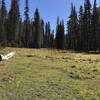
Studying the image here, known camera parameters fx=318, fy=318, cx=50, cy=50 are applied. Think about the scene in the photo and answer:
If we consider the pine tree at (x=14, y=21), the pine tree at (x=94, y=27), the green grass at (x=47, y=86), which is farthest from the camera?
the pine tree at (x=14, y=21)

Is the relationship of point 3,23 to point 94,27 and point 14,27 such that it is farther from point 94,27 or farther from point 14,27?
point 94,27

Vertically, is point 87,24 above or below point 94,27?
above

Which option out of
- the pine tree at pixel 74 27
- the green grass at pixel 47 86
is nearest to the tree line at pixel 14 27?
the pine tree at pixel 74 27

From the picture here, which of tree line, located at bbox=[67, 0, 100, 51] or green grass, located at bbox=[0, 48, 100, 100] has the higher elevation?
tree line, located at bbox=[67, 0, 100, 51]

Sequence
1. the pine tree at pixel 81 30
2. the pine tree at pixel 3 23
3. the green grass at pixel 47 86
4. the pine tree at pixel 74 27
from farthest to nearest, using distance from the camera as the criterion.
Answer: the pine tree at pixel 74 27 < the pine tree at pixel 81 30 < the pine tree at pixel 3 23 < the green grass at pixel 47 86

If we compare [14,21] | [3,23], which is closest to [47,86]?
[14,21]

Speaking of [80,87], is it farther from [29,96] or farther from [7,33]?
[7,33]

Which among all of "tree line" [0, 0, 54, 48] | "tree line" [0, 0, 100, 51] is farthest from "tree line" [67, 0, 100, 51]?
"tree line" [0, 0, 54, 48]

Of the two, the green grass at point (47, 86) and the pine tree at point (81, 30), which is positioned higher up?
the pine tree at point (81, 30)

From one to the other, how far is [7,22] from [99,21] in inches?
1199

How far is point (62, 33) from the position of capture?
102 m

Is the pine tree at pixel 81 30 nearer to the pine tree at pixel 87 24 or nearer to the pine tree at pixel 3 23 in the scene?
the pine tree at pixel 87 24

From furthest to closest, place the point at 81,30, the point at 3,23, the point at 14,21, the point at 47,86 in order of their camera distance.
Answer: the point at 3,23 → the point at 14,21 → the point at 81,30 → the point at 47,86

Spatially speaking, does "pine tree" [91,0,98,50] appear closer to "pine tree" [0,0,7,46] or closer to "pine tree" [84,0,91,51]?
"pine tree" [84,0,91,51]
